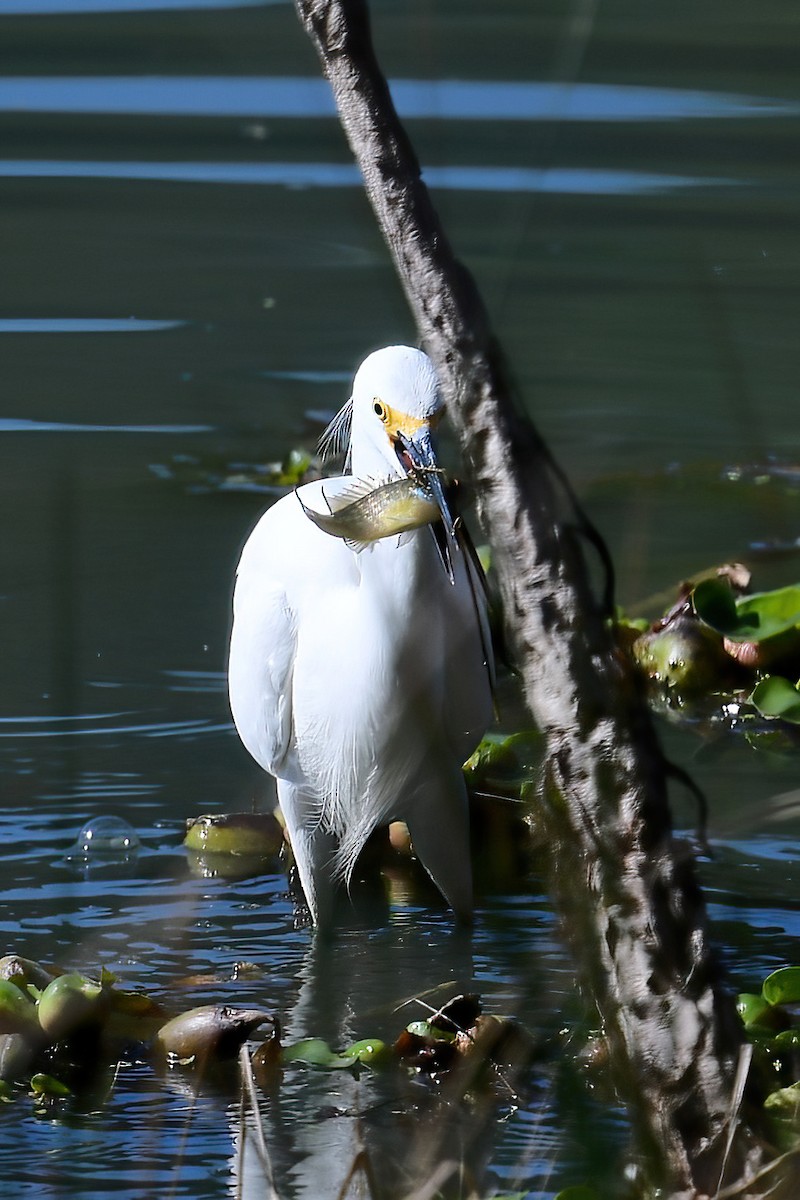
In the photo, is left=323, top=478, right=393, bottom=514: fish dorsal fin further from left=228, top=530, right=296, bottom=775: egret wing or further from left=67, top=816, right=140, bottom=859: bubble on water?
left=67, top=816, right=140, bottom=859: bubble on water

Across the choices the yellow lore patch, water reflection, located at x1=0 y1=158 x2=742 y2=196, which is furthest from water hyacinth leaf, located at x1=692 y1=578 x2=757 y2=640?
water reflection, located at x1=0 y1=158 x2=742 y2=196

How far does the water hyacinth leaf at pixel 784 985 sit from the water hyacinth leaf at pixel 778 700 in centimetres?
79

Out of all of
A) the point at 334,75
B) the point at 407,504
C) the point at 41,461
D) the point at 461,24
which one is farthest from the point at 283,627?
the point at 461,24

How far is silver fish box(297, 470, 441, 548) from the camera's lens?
1.53m

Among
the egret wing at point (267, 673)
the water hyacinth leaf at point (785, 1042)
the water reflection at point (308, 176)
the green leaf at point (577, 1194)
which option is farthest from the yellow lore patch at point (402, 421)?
the water reflection at point (308, 176)

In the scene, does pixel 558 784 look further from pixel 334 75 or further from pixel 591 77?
pixel 591 77

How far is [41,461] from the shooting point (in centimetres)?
424

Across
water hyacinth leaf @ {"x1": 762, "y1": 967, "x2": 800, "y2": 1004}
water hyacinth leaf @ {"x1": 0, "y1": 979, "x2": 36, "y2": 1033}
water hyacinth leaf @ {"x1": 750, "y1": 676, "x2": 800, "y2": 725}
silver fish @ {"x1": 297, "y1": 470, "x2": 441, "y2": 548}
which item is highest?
silver fish @ {"x1": 297, "y1": 470, "x2": 441, "y2": 548}

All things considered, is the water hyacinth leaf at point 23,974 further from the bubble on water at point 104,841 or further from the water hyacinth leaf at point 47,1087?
the bubble on water at point 104,841

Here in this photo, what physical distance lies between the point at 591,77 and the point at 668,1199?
7047mm

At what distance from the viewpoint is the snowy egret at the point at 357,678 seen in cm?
228

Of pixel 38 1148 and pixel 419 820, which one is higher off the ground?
pixel 419 820

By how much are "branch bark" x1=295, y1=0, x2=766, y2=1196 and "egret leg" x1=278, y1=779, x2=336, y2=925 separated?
1.20 m

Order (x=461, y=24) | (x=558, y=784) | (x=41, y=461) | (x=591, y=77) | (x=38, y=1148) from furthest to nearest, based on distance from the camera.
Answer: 1. (x=461, y=24)
2. (x=591, y=77)
3. (x=41, y=461)
4. (x=38, y=1148)
5. (x=558, y=784)
